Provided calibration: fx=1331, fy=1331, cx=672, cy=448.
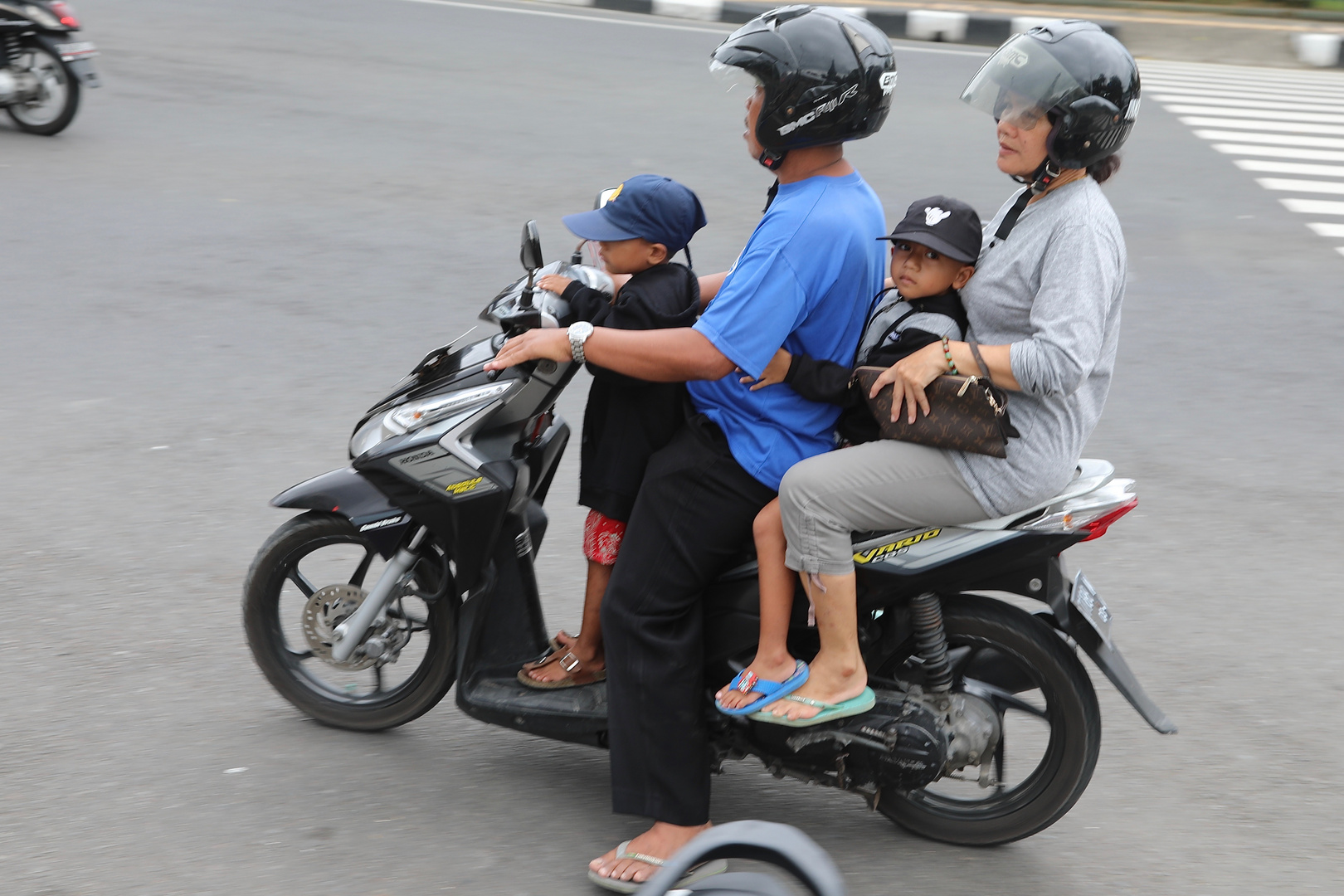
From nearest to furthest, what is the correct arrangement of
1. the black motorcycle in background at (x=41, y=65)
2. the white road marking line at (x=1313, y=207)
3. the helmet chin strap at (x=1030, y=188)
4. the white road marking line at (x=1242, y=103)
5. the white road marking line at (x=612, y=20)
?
1. the helmet chin strap at (x=1030, y=188)
2. the white road marking line at (x=1313, y=207)
3. the black motorcycle in background at (x=41, y=65)
4. the white road marking line at (x=1242, y=103)
5. the white road marking line at (x=612, y=20)

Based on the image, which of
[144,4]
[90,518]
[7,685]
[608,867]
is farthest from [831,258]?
[144,4]

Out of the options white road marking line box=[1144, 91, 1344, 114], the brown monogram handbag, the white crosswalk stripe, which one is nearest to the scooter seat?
the brown monogram handbag

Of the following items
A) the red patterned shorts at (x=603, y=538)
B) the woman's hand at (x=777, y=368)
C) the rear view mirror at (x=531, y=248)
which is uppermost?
the rear view mirror at (x=531, y=248)

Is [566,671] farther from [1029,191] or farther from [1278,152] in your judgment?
[1278,152]

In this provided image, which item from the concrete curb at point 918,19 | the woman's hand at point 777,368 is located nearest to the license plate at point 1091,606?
the woman's hand at point 777,368

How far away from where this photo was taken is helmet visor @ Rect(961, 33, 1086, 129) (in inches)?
101

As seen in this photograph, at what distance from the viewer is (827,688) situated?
2779 mm

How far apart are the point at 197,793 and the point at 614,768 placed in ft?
3.19

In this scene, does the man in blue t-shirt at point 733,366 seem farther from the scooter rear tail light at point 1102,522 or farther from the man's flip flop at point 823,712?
the scooter rear tail light at point 1102,522

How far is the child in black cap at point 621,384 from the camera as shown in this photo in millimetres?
2713

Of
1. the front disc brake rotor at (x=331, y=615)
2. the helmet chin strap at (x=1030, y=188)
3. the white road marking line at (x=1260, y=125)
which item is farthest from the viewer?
the white road marking line at (x=1260, y=125)

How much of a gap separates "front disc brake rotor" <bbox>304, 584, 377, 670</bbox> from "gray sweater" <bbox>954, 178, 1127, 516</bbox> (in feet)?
4.81

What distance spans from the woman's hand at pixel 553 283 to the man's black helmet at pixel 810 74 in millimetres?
506

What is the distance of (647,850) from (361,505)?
101cm
